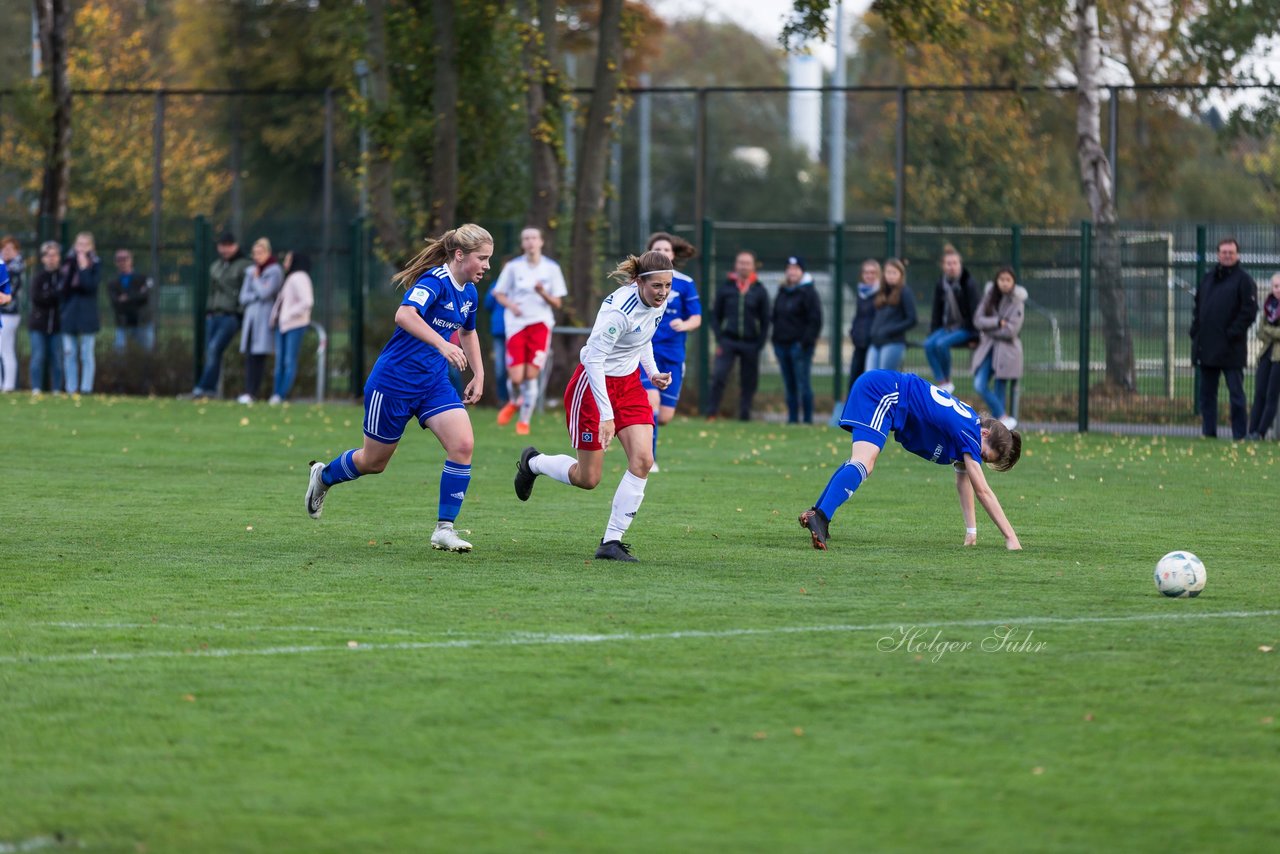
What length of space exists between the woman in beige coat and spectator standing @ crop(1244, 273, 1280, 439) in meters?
2.53

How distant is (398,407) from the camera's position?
9.47m

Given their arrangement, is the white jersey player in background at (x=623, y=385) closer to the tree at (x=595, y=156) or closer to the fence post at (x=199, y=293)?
the tree at (x=595, y=156)

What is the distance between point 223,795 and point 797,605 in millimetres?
3563

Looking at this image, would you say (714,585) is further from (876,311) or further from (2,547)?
(876,311)

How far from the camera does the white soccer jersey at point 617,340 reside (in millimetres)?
9148

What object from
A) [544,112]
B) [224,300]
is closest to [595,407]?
[544,112]

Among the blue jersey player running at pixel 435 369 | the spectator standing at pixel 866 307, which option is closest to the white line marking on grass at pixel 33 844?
the blue jersey player running at pixel 435 369

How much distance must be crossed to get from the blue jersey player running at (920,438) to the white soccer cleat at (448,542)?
1.88 meters

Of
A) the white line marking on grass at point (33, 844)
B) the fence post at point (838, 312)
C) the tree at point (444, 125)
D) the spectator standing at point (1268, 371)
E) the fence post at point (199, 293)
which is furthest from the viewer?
the fence post at point (199, 293)

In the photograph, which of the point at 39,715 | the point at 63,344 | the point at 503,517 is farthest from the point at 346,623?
the point at 63,344

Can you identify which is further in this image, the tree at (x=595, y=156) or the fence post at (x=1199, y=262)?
the tree at (x=595, y=156)

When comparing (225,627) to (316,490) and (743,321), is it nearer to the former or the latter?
(316,490)

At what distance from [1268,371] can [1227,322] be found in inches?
26.6

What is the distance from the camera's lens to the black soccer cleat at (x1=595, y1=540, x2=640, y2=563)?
30.6ft
